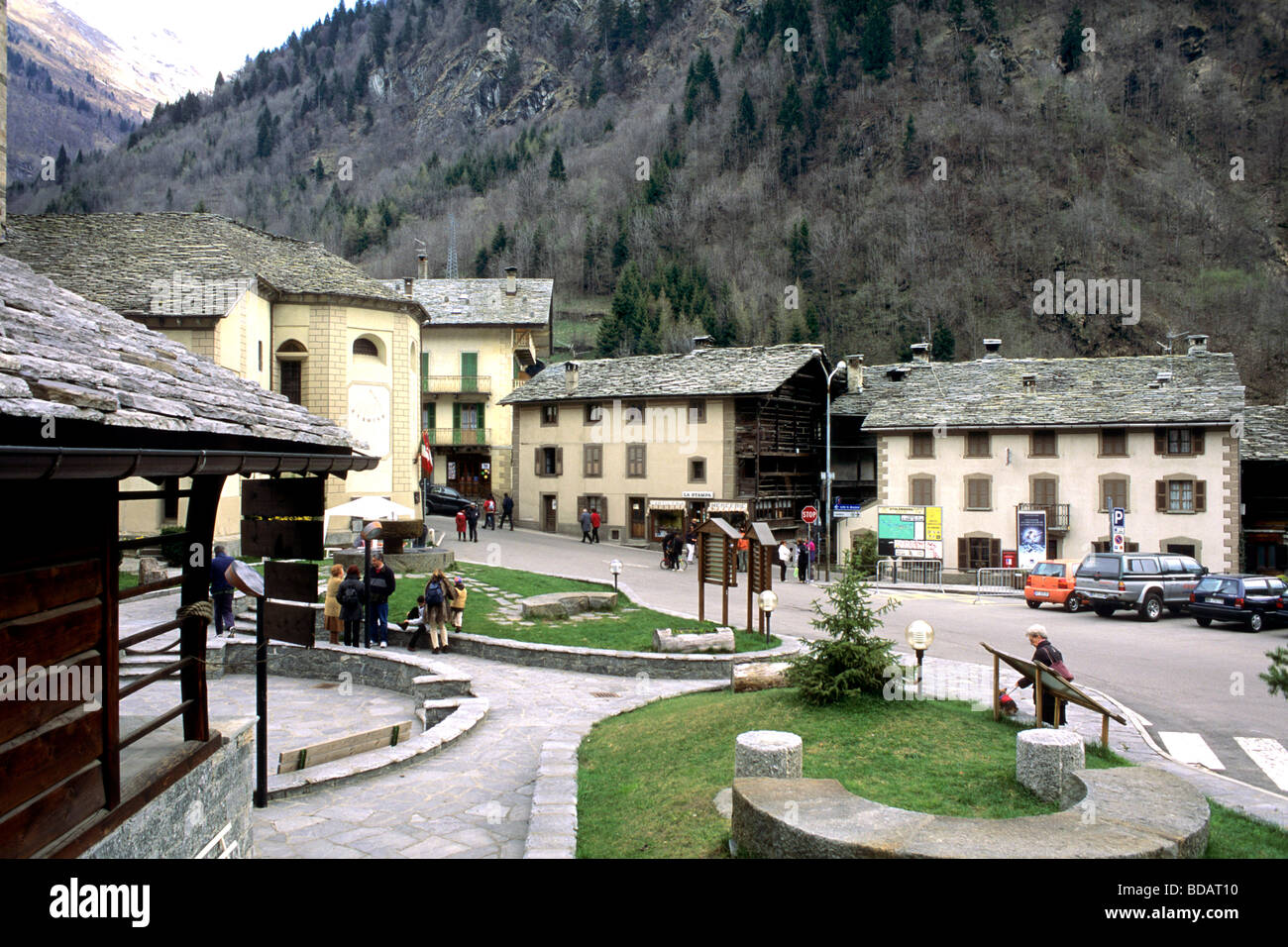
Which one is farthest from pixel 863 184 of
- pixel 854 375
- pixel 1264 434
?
pixel 1264 434

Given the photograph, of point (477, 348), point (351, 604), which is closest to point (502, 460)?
point (477, 348)

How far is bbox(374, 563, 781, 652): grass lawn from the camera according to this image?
55.9 feet

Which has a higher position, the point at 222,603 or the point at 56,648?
the point at 56,648

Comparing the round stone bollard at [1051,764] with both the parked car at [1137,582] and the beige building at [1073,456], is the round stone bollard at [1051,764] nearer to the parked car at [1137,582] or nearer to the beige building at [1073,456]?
the parked car at [1137,582]

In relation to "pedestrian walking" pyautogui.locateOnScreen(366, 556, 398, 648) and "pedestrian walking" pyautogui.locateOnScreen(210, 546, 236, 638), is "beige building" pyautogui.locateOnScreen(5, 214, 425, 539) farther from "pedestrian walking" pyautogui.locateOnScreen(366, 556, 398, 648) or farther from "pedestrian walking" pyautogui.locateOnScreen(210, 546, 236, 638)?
"pedestrian walking" pyautogui.locateOnScreen(366, 556, 398, 648)

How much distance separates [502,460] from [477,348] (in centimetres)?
678

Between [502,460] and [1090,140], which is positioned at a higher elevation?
[1090,140]

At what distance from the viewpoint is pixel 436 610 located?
16.7 meters

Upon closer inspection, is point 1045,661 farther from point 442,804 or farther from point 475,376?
point 475,376

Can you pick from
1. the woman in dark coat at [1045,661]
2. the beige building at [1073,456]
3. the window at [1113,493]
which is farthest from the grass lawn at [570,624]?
the window at [1113,493]

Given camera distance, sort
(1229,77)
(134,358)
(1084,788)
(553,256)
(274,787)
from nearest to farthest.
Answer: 1. (134,358)
2. (1084,788)
3. (274,787)
4. (553,256)
5. (1229,77)

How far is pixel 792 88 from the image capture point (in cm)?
11288

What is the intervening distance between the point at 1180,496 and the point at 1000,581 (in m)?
8.24
